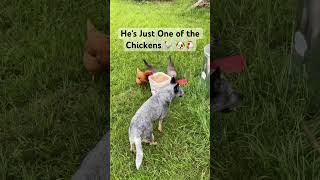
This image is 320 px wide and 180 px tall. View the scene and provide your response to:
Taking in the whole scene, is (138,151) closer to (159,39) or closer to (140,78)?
(140,78)

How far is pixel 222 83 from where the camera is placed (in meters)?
3.19

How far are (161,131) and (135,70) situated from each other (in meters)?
0.26

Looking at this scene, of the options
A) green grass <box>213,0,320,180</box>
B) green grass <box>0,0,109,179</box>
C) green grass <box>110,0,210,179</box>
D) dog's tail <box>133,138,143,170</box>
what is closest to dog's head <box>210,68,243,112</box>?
green grass <box>213,0,320,180</box>

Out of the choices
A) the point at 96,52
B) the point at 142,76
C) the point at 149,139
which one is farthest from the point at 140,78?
the point at 96,52

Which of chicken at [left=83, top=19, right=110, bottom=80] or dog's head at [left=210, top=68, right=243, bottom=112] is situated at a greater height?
chicken at [left=83, top=19, right=110, bottom=80]

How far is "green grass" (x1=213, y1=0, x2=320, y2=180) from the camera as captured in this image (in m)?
2.77

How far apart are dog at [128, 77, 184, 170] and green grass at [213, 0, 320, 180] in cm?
61

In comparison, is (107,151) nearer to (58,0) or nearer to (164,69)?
(164,69)

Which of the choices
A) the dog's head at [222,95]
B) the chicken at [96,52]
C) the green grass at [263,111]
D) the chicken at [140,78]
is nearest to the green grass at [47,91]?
the chicken at [96,52]

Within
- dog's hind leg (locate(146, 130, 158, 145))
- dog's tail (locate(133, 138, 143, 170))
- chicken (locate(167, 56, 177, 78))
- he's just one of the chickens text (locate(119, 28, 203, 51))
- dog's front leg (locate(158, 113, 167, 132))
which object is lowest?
dog's tail (locate(133, 138, 143, 170))

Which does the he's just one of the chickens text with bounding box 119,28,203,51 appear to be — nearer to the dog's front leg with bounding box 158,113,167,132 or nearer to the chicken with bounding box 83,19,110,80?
the dog's front leg with bounding box 158,113,167,132

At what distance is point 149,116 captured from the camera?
234cm

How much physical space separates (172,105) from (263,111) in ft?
2.61

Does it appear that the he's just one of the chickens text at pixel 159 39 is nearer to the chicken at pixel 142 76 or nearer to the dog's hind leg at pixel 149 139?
the chicken at pixel 142 76
